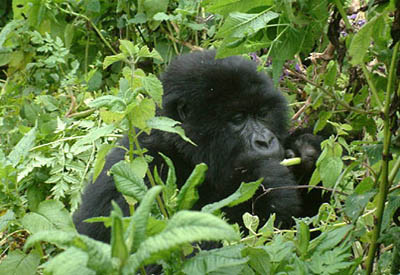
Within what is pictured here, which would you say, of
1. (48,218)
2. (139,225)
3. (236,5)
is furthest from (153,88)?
(139,225)

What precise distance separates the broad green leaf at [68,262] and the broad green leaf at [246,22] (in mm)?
684

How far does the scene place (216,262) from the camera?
1139 millimetres

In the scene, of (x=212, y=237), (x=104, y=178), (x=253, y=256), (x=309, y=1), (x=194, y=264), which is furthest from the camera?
(x=104, y=178)

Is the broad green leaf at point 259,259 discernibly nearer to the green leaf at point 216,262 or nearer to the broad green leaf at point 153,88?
the green leaf at point 216,262

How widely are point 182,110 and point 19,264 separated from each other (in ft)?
4.66

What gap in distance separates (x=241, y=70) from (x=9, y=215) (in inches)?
62.3

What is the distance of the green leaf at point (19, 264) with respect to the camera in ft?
5.50

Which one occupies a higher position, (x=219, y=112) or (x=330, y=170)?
(x=330, y=170)

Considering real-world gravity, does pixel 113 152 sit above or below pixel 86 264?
below

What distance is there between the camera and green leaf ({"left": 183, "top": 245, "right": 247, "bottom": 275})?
1.13 m

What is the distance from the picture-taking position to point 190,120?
2965mm

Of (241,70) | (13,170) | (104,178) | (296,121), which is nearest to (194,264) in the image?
(13,170)

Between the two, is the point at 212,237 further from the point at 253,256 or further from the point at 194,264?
the point at 253,256

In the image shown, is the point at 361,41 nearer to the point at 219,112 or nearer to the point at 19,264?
the point at 19,264
